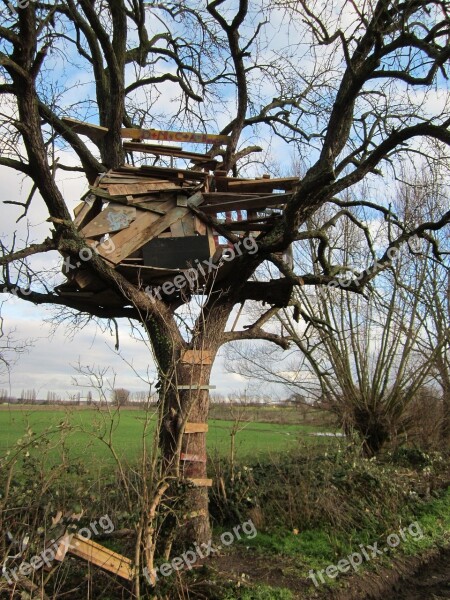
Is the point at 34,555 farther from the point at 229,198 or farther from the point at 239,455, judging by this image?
the point at 239,455

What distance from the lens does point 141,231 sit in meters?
6.23

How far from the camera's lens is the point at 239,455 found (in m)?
10.5

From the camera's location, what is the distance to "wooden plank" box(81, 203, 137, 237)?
610cm

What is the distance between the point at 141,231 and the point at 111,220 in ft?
1.21

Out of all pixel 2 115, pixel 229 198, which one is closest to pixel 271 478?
pixel 229 198

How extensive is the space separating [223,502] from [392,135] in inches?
212

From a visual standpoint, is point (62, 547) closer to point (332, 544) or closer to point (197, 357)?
point (197, 357)

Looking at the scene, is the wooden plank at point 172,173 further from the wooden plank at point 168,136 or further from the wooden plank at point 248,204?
the wooden plank at point 168,136

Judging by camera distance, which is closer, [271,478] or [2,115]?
[2,115]

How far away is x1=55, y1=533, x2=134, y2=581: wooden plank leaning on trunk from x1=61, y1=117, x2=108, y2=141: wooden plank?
505 cm

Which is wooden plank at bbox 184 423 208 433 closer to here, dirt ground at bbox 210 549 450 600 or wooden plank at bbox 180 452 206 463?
wooden plank at bbox 180 452 206 463

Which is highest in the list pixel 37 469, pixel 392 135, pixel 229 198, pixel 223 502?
pixel 392 135

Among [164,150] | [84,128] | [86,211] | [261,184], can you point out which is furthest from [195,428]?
[84,128]

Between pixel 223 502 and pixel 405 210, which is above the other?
pixel 405 210
